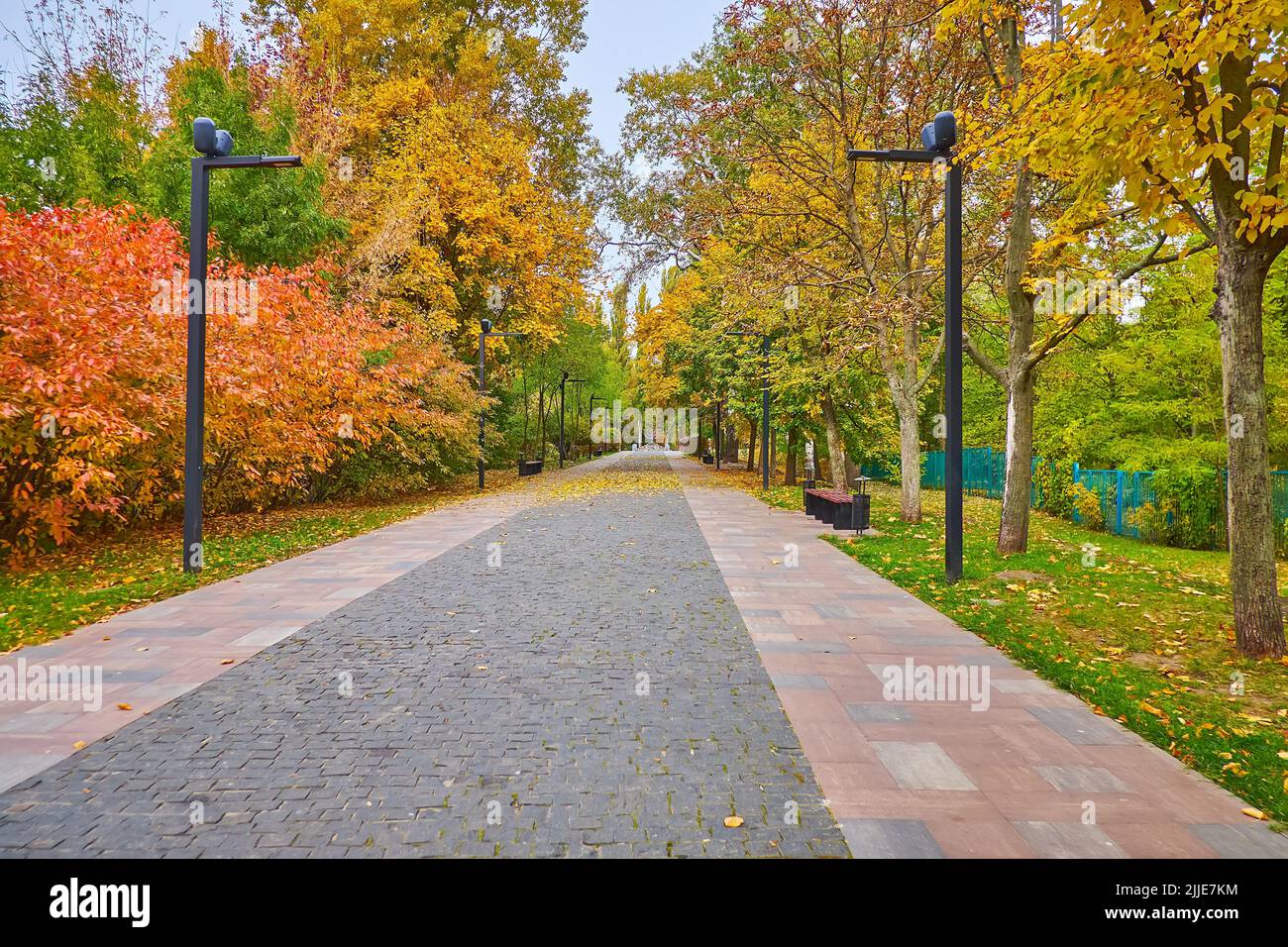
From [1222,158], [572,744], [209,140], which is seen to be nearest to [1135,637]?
[1222,158]

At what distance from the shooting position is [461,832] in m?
3.08

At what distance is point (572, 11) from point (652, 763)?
1253 inches

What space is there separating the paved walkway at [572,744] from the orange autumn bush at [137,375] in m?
2.88

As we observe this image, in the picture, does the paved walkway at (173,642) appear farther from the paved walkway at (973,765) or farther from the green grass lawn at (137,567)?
the paved walkway at (973,765)

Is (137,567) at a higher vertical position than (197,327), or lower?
lower

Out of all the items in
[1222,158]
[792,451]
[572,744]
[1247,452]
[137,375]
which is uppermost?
[1222,158]

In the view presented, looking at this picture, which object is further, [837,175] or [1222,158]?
[837,175]

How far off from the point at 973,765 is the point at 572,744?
2.25 m

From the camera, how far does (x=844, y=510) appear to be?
13.3 m

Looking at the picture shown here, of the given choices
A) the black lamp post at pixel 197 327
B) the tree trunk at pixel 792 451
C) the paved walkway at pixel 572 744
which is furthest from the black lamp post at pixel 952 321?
the tree trunk at pixel 792 451

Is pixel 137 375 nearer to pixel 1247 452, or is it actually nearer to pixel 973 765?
pixel 973 765

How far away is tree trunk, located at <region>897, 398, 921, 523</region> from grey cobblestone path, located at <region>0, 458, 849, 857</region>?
869cm
